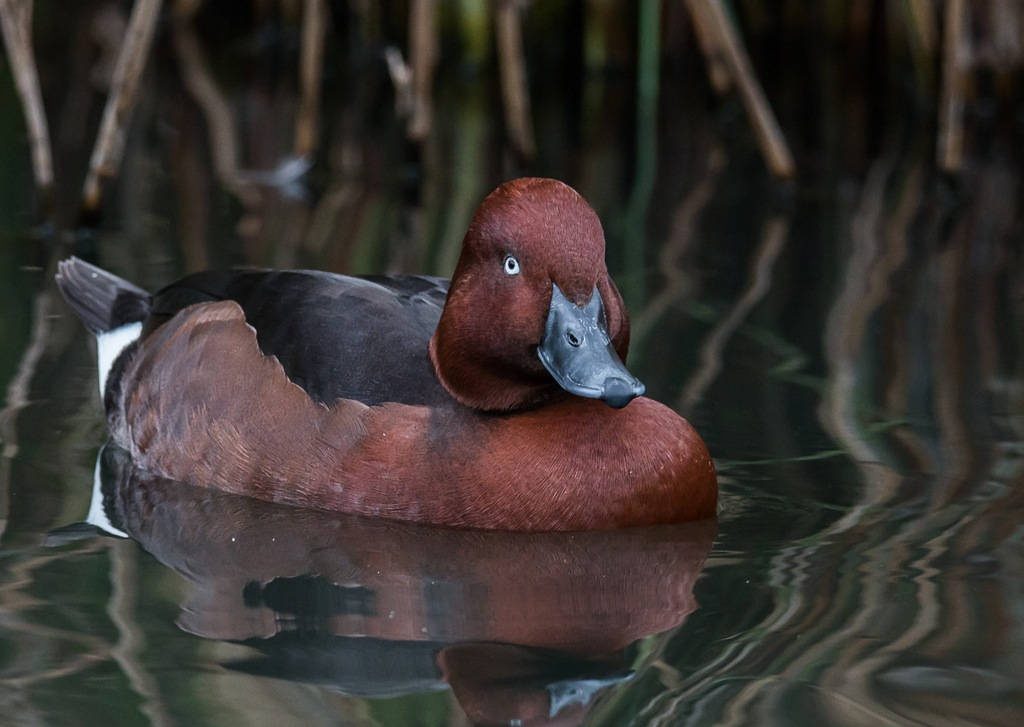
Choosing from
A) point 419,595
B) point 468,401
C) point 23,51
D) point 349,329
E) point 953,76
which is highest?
point 23,51

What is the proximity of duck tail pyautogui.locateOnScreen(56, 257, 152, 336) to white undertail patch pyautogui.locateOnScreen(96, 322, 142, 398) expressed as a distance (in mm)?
17

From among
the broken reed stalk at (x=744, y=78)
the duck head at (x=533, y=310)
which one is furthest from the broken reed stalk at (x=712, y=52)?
the duck head at (x=533, y=310)

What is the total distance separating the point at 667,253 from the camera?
754 centimetres

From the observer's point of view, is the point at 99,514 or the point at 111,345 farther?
the point at 111,345

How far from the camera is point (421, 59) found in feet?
Answer: 26.0

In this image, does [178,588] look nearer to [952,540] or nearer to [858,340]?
[952,540]

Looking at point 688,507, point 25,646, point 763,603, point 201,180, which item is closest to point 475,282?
point 688,507

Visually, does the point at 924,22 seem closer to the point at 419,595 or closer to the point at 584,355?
the point at 584,355

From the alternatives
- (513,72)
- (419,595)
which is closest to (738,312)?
(513,72)

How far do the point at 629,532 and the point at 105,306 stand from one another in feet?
6.59

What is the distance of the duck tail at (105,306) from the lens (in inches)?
218

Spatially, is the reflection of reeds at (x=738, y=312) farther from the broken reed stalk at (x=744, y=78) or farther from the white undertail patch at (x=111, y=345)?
the white undertail patch at (x=111, y=345)

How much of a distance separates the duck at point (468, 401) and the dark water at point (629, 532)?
9 cm

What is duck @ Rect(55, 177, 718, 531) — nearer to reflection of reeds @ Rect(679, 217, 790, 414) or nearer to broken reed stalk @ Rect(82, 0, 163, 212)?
reflection of reeds @ Rect(679, 217, 790, 414)
